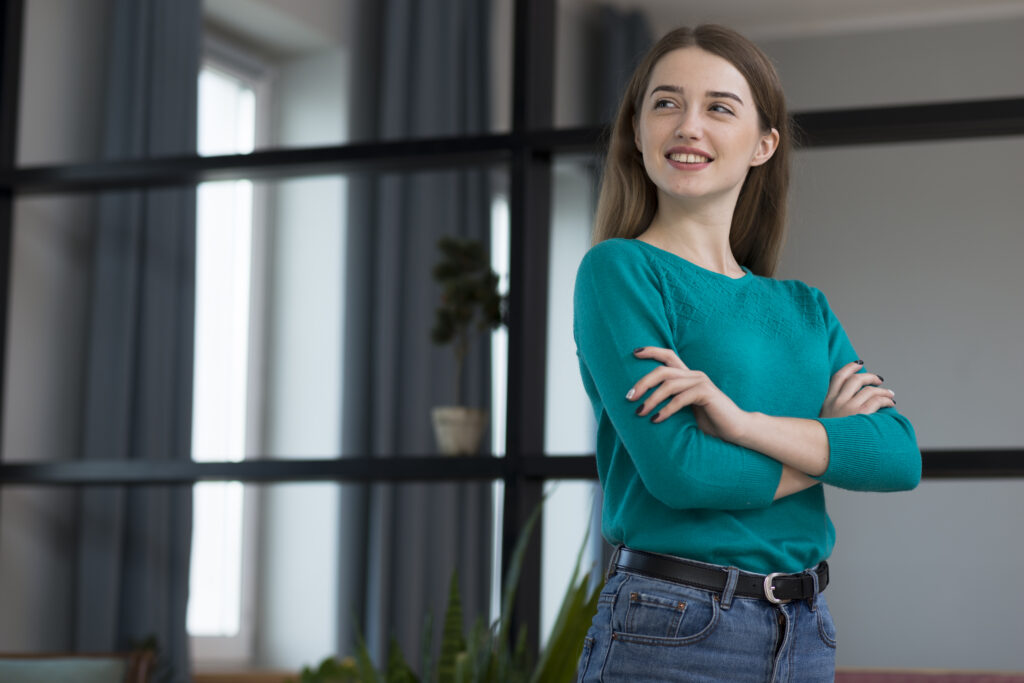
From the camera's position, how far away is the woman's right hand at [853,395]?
1175 mm

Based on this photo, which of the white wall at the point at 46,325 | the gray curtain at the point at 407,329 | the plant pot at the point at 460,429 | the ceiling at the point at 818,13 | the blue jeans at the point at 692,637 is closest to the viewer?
the blue jeans at the point at 692,637

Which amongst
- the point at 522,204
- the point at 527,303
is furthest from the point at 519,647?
the point at 522,204

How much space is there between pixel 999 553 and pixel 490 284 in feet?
10.2

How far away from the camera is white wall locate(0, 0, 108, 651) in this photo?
116 inches

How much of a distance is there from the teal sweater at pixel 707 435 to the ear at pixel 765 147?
0.13m

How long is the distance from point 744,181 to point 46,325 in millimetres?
2220

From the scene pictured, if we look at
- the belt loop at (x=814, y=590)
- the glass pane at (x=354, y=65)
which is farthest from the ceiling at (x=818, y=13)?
the belt loop at (x=814, y=590)

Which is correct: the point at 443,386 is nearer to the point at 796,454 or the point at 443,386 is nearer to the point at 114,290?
the point at 114,290

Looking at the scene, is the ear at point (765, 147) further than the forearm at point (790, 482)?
Yes

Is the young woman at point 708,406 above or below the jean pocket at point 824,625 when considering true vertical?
above

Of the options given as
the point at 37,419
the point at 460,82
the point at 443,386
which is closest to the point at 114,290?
the point at 37,419

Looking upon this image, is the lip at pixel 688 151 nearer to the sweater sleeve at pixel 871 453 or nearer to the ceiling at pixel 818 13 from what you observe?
the sweater sleeve at pixel 871 453

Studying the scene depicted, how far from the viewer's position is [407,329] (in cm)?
398

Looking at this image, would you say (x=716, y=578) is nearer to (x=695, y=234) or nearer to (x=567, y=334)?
(x=695, y=234)
